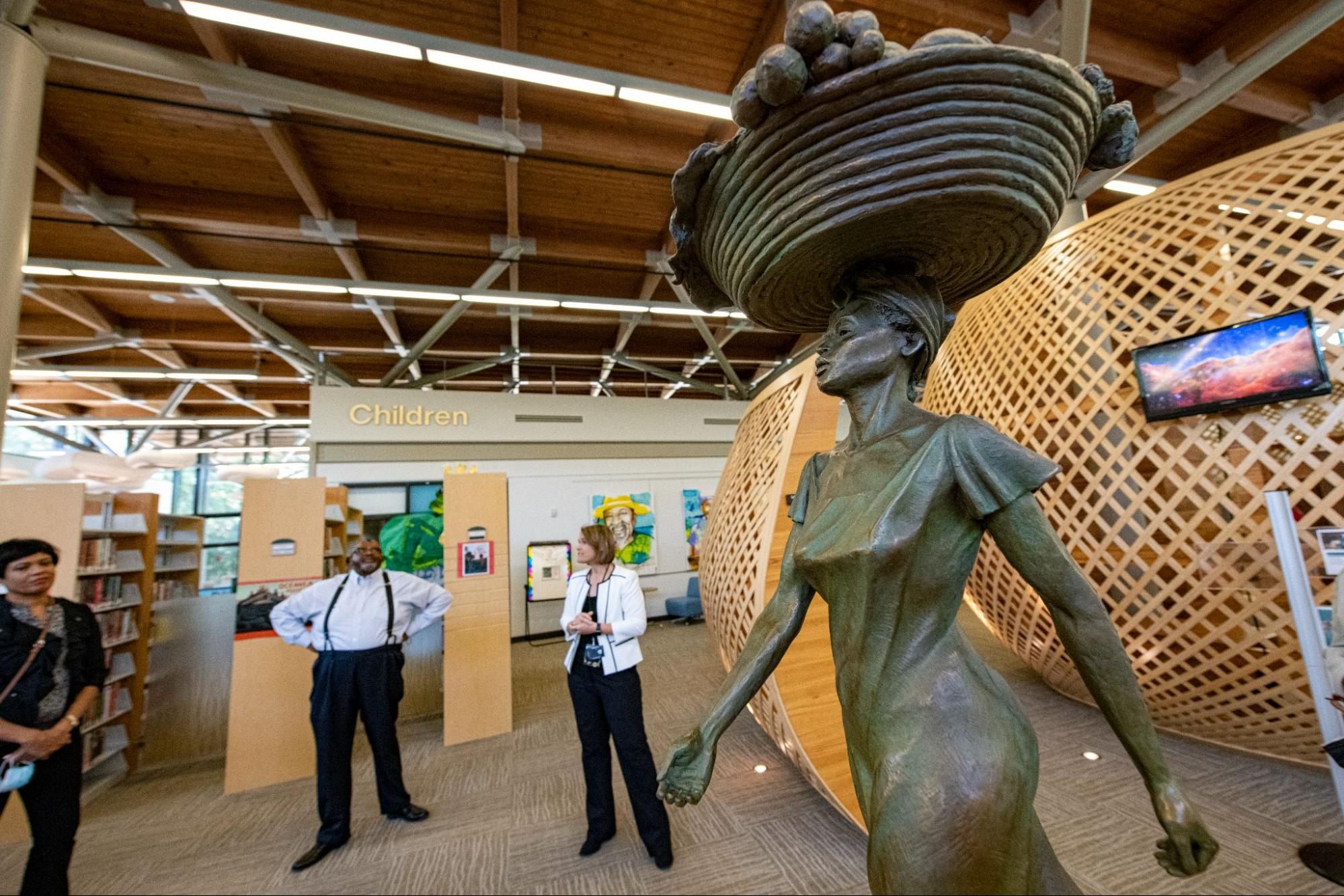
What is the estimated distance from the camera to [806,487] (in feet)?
3.43

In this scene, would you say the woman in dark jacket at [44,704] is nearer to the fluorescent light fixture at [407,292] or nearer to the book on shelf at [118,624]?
the book on shelf at [118,624]

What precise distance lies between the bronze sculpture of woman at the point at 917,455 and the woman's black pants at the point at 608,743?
4.91 feet

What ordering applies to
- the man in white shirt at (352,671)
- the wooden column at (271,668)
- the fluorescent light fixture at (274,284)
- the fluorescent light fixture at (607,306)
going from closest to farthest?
the man in white shirt at (352,671) < the wooden column at (271,668) < the fluorescent light fixture at (274,284) < the fluorescent light fixture at (607,306)

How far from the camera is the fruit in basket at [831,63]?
0.64 metres

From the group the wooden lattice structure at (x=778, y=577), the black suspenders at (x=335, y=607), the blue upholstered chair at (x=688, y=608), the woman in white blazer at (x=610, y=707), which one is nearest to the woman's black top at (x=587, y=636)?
the woman in white blazer at (x=610, y=707)

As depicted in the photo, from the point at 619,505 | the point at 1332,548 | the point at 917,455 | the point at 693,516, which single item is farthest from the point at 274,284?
the point at 1332,548

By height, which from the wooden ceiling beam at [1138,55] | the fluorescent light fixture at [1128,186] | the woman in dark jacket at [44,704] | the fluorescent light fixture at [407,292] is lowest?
the woman in dark jacket at [44,704]

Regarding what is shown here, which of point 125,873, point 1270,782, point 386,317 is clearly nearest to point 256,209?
point 386,317

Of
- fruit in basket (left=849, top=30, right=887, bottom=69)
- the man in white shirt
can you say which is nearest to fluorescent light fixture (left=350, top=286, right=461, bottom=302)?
the man in white shirt

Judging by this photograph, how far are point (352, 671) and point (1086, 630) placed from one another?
2796 mm

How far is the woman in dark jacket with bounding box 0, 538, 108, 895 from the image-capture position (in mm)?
1916

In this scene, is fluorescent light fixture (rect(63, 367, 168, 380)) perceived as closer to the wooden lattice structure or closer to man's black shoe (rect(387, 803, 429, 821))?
man's black shoe (rect(387, 803, 429, 821))

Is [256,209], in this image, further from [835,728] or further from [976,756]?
[976,756]

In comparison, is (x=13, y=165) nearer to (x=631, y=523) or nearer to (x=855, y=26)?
(x=855, y=26)
